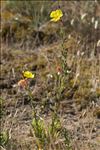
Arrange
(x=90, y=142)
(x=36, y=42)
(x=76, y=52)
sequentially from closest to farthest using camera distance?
(x=90, y=142), (x=76, y=52), (x=36, y=42)

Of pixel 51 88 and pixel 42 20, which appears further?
pixel 42 20

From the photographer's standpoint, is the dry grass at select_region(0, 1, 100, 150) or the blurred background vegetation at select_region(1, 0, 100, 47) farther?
the blurred background vegetation at select_region(1, 0, 100, 47)

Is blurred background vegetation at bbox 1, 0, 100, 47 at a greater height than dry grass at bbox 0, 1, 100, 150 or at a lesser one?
greater

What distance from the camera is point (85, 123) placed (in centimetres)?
307

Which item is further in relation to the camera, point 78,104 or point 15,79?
point 15,79

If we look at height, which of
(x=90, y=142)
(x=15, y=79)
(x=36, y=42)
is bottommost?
(x=90, y=142)

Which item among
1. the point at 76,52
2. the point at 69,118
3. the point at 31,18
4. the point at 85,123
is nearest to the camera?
the point at 85,123

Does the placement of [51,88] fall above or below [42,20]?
below

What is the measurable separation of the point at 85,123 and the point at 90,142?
0.88ft

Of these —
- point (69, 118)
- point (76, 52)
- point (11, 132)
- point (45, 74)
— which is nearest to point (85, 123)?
point (69, 118)

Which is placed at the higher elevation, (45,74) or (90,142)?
(45,74)

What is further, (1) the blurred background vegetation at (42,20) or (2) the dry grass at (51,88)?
(1) the blurred background vegetation at (42,20)

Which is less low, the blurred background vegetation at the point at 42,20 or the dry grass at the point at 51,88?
the blurred background vegetation at the point at 42,20

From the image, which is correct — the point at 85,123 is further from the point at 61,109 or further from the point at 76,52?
the point at 76,52
